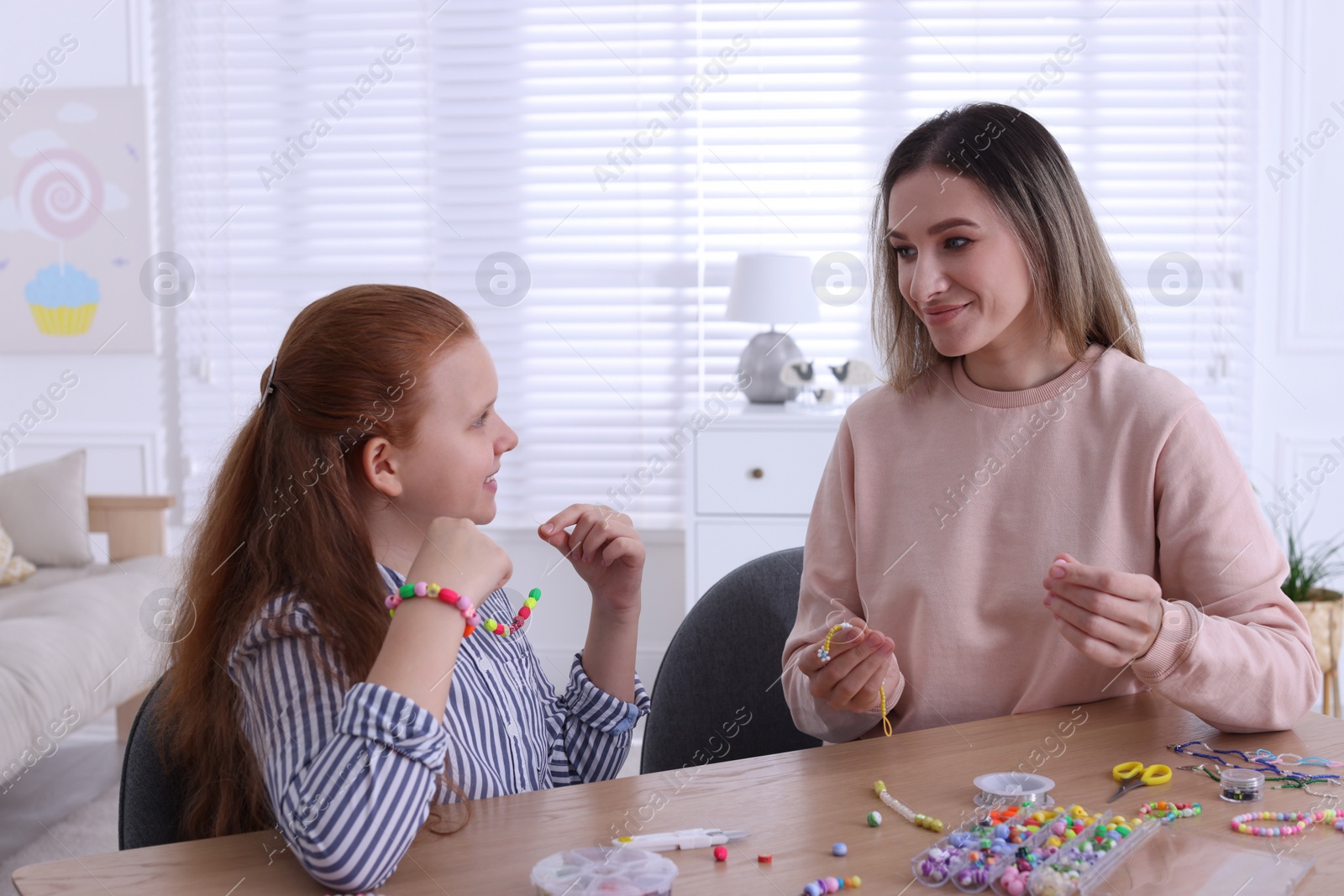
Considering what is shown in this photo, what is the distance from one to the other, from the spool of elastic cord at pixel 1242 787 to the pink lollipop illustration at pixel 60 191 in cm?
416

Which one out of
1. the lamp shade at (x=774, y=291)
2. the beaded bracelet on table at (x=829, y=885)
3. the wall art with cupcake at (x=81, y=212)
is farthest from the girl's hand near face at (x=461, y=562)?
the wall art with cupcake at (x=81, y=212)

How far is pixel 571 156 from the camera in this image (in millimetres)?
3920

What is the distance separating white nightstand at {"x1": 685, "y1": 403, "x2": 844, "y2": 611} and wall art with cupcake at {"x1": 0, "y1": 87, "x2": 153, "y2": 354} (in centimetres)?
222

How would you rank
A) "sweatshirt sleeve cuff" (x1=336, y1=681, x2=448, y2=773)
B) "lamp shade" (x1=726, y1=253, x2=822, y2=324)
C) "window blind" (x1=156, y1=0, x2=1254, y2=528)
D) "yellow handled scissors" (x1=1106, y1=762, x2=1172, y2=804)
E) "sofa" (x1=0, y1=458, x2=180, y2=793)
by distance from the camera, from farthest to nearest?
"window blind" (x1=156, y1=0, x2=1254, y2=528), "lamp shade" (x1=726, y1=253, x2=822, y2=324), "sofa" (x1=0, y1=458, x2=180, y2=793), "yellow handled scissors" (x1=1106, y1=762, x2=1172, y2=804), "sweatshirt sleeve cuff" (x1=336, y1=681, x2=448, y2=773)

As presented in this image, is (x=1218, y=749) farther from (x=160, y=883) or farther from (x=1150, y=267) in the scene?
(x=1150, y=267)

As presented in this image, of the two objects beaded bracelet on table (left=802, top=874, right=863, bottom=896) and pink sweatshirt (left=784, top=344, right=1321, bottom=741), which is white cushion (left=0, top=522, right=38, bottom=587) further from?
beaded bracelet on table (left=802, top=874, right=863, bottom=896)

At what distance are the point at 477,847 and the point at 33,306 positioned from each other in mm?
3975

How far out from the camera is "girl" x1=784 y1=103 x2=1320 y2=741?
127cm

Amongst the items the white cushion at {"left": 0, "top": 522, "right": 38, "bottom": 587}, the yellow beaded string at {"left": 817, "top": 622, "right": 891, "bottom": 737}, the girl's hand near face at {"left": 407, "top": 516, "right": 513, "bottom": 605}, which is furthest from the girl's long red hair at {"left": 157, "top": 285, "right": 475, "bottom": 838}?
the white cushion at {"left": 0, "top": 522, "right": 38, "bottom": 587}

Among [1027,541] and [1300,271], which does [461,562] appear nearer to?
[1027,541]

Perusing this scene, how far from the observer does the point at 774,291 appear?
11.2ft

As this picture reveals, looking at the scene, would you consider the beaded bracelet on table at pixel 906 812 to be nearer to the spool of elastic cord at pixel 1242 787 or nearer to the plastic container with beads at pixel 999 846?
the plastic container with beads at pixel 999 846

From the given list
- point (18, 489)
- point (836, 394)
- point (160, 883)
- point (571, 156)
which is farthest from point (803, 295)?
point (160, 883)

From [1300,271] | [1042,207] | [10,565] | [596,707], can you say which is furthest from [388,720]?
[1300,271]
